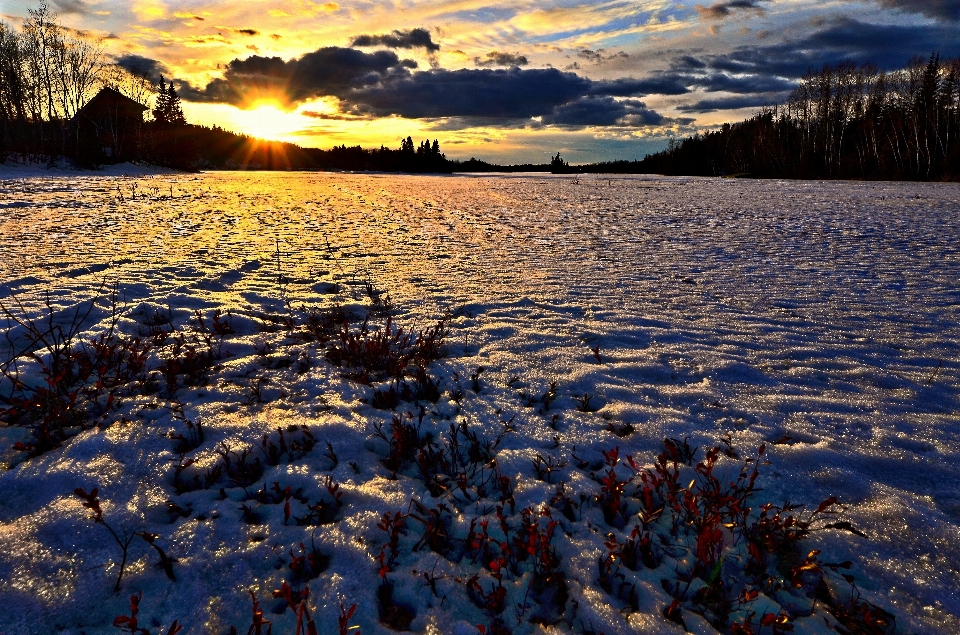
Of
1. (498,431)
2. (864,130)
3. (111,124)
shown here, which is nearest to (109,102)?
(111,124)

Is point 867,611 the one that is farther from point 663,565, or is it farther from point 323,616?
point 323,616

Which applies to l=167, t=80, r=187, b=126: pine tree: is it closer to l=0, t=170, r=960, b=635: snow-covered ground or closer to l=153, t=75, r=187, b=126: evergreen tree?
l=153, t=75, r=187, b=126: evergreen tree

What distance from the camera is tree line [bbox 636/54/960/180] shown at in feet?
169

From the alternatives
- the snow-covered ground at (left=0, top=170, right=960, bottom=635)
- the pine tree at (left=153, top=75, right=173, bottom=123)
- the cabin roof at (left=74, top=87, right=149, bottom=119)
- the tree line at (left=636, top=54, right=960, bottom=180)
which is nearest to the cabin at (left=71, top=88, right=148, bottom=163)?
the cabin roof at (left=74, top=87, right=149, bottom=119)

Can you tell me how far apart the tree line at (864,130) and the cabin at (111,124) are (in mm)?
78198

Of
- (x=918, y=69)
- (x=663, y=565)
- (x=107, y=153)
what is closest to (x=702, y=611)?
(x=663, y=565)

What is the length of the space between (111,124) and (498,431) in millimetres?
61604

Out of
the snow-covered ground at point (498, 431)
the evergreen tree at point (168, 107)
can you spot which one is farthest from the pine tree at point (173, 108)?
the snow-covered ground at point (498, 431)

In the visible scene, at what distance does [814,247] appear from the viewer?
1152cm

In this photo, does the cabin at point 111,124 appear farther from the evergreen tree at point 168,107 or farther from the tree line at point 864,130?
the tree line at point 864,130

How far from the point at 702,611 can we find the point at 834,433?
2.33m

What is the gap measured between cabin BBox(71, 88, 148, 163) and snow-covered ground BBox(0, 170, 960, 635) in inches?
2011

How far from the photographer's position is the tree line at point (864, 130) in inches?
2029

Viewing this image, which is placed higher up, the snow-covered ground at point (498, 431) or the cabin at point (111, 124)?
the cabin at point (111, 124)
